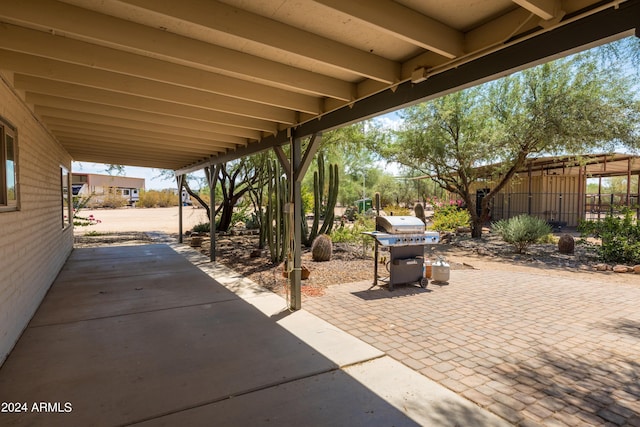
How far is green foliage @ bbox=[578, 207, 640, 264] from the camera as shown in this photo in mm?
7793

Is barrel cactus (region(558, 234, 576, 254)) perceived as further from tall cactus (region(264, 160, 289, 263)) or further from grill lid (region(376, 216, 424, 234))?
tall cactus (region(264, 160, 289, 263))

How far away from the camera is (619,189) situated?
125 feet

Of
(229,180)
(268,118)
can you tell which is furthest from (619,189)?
(268,118)

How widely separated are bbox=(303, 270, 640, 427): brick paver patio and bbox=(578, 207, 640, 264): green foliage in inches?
77.7

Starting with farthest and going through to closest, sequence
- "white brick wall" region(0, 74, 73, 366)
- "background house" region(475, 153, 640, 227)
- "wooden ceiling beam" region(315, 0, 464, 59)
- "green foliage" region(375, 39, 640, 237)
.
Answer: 1. "background house" region(475, 153, 640, 227)
2. "green foliage" region(375, 39, 640, 237)
3. "white brick wall" region(0, 74, 73, 366)
4. "wooden ceiling beam" region(315, 0, 464, 59)

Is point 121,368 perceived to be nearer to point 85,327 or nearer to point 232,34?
point 85,327

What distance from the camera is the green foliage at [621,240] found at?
7.79 metres

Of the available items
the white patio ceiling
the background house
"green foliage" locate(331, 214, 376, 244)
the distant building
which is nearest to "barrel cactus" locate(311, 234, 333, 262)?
"green foliage" locate(331, 214, 376, 244)

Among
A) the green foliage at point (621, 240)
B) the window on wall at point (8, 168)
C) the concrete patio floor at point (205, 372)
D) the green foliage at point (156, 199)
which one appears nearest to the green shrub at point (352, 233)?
the concrete patio floor at point (205, 372)

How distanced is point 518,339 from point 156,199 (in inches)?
1645

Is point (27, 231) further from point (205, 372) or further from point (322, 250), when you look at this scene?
point (322, 250)

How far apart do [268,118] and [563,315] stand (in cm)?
458

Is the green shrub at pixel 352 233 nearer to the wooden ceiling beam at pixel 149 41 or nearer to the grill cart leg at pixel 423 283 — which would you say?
the grill cart leg at pixel 423 283

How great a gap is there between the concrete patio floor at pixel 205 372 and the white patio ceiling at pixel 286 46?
244 centimetres
